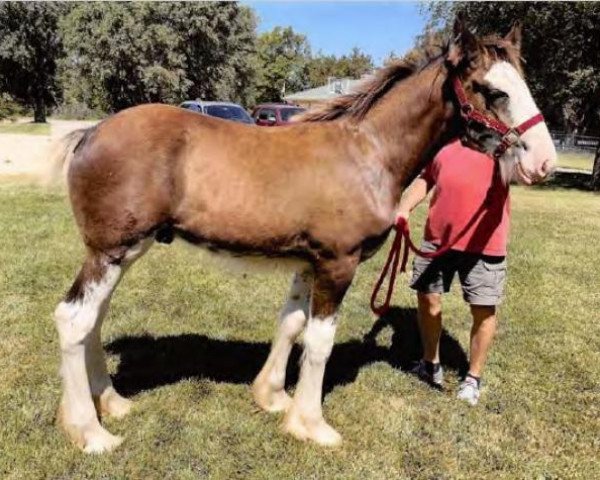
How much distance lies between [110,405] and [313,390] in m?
1.34

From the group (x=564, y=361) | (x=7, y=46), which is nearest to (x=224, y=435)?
(x=564, y=361)

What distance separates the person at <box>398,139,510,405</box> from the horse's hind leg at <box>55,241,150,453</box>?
1876 mm

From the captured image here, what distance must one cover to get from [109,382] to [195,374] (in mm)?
763

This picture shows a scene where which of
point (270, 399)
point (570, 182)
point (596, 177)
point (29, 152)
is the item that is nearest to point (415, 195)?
point (270, 399)

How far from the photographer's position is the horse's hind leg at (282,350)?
13.2 feet

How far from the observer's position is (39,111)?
4700 cm

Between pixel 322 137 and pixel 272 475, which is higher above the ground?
pixel 322 137

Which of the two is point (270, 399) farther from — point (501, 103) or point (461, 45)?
point (461, 45)

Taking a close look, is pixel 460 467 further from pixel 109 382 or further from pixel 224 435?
pixel 109 382

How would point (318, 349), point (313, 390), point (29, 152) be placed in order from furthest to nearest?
point (29, 152) < point (313, 390) < point (318, 349)

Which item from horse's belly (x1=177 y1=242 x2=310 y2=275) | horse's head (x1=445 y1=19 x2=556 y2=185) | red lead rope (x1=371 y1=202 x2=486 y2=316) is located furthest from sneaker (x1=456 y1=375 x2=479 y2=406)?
horse's head (x1=445 y1=19 x2=556 y2=185)

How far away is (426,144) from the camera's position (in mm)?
3514

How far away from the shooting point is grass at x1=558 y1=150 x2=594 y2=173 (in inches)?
1221

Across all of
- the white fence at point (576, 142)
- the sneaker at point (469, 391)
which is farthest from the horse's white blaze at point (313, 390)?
the white fence at point (576, 142)
